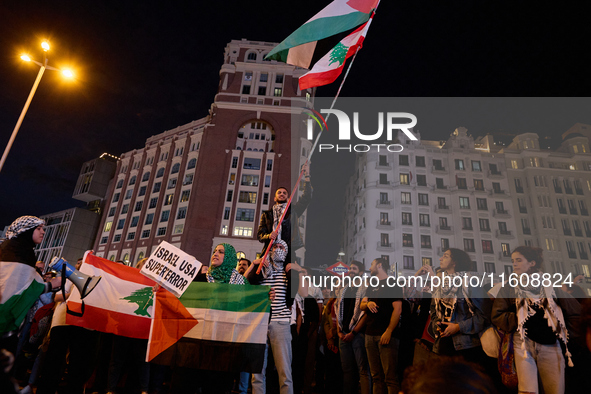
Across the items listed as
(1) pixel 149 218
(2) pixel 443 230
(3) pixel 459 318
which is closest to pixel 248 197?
(1) pixel 149 218

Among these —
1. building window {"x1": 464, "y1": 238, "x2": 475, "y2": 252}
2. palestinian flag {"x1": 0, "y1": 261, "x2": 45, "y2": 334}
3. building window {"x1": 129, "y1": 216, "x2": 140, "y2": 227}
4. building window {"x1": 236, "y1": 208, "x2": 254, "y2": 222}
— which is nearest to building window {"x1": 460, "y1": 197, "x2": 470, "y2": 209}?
building window {"x1": 464, "y1": 238, "x2": 475, "y2": 252}

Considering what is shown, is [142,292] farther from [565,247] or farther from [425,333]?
[565,247]

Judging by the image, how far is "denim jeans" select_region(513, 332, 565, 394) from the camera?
3.62m

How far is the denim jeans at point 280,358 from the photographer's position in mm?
3969

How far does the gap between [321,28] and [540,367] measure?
237 inches

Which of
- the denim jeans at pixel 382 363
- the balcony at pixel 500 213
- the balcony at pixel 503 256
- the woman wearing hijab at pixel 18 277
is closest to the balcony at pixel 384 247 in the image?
the balcony at pixel 503 256

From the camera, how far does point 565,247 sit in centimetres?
4950

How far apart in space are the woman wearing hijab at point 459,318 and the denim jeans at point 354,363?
4.17 feet

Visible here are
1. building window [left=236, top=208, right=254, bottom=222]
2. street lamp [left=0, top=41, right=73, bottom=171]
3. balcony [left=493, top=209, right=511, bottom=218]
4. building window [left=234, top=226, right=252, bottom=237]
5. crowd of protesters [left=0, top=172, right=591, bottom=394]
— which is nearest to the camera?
crowd of protesters [left=0, top=172, right=591, bottom=394]

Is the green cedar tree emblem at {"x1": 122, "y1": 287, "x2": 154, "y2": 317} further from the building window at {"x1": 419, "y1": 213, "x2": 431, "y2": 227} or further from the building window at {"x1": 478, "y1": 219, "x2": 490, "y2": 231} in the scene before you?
the building window at {"x1": 478, "y1": 219, "x2": 490, "y2": 231}

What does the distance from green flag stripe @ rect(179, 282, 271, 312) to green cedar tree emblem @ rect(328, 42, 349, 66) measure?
4.13 metres

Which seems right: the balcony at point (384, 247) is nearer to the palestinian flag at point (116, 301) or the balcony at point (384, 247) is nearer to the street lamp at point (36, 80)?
the street lamp at point (36, 80)

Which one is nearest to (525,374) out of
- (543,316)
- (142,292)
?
(543,316)

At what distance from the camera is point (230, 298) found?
4.36 metres
